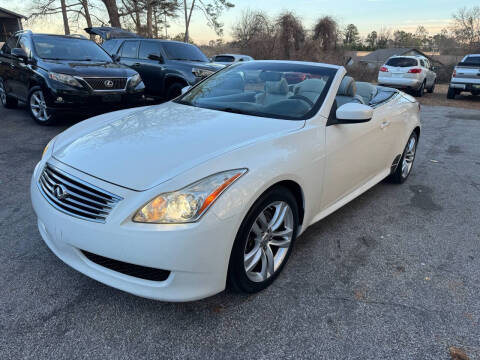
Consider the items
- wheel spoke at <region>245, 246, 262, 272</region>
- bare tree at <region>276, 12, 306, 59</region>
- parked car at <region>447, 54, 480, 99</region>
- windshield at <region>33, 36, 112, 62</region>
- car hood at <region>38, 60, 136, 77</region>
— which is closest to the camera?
wheel spoke at <region>245, 246, 262, 272</region>

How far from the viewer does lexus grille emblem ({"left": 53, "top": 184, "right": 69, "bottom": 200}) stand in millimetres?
2123

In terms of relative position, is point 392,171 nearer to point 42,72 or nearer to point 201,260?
point 201,260

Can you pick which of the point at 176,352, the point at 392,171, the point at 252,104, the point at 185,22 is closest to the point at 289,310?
the point at 176,352

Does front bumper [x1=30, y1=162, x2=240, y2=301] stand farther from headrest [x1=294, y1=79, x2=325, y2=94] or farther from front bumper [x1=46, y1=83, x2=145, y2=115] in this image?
front bumper [x1=46, y1=83, x2=145, y2=115]

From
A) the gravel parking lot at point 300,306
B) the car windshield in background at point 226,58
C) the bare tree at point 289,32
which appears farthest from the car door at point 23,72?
the bare tree at point 289,32

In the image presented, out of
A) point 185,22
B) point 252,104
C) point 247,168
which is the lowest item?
point 247,168

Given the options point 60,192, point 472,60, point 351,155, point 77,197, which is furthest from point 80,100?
point 472,60

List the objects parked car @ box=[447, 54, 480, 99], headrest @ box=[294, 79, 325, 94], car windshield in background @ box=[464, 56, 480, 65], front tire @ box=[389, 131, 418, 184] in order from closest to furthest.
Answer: headrest @ box=[294, 79, 325, 94] → front tire @ box=[389, 131, 418, 184] → parked car @ box=[447, 54, 480, 99] → car windshield in background @ box=[464, 56, 480, 65]

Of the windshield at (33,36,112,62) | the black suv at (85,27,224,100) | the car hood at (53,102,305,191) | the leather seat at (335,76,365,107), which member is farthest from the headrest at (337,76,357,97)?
the windshield at (33,36,112,62)

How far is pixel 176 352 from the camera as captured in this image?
6.33 feet

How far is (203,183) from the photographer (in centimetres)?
197

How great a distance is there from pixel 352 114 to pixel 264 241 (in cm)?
122

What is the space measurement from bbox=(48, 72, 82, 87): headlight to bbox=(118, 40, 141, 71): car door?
10.1ft

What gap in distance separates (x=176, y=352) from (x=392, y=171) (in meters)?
3.41
